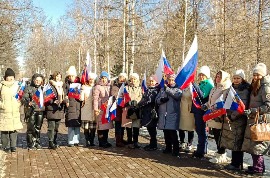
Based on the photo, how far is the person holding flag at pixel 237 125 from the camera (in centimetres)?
658

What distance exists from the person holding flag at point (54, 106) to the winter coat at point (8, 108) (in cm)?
73

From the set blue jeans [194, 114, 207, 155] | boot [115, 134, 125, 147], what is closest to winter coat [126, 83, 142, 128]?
boot [115, 134, 125, 147]

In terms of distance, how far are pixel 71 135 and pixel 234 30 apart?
31.4 feet

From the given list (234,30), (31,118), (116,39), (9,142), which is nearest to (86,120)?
(31,118)

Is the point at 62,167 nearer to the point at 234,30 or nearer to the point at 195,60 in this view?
the point at 195,60

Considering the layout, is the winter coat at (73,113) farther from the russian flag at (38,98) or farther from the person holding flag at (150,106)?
the person holding flag at (150,106)

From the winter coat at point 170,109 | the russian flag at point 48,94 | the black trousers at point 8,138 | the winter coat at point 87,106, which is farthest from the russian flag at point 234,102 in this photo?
the black trousers at point 8,138

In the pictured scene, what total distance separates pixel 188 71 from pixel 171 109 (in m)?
0.93

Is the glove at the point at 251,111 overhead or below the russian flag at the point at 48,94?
below

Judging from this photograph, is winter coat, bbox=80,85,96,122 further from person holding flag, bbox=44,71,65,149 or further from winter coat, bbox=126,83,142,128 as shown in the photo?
winter coat, bbox=126,83,142,128

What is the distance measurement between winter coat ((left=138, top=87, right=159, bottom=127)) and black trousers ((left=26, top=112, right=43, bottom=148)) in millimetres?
2457

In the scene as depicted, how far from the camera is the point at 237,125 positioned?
261 inches

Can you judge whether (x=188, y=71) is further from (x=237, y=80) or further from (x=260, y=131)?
(x=260, y=131)

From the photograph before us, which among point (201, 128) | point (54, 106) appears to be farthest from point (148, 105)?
point (54, 106)
